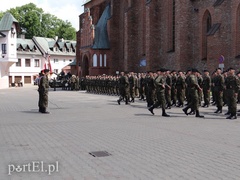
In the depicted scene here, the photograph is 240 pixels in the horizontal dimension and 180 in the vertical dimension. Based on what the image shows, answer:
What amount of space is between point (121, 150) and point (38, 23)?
79.0 meters

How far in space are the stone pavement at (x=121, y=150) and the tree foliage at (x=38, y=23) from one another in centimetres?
A: 6735

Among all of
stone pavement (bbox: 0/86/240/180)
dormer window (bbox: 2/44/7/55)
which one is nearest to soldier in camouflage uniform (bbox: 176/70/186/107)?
stone pavement (bbox: 0/86/240/180)

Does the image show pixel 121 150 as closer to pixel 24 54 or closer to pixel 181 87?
pixel 181 87

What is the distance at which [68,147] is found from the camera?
791 centimetres

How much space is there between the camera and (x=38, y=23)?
8250 centimetres

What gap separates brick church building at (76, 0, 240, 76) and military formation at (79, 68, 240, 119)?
5.08m

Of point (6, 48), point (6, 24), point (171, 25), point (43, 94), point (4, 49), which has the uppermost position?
point (6, 24)

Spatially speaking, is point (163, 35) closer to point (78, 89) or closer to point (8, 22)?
point (78, 89)

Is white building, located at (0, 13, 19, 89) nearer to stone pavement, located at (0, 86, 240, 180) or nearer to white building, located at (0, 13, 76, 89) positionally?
white building, located at (0, 13, 76, 89)

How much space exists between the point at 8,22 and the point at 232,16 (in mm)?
42097

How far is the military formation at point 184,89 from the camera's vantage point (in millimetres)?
14070

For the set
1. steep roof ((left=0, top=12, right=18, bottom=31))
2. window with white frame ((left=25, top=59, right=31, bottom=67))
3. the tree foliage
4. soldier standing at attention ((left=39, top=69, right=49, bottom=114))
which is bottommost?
soldier standing at attention ((left=39, top=69, right=49, bottom=114))

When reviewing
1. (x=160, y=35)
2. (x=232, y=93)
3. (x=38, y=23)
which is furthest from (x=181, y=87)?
(x=38, y=23)

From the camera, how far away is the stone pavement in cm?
576
